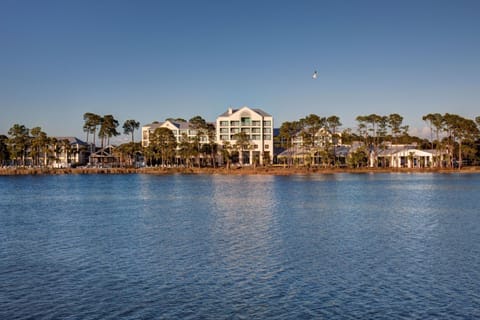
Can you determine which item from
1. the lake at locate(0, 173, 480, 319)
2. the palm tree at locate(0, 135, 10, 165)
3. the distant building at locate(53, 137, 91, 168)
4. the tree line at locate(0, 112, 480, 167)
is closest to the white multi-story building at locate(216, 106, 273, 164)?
the tree line at locate(0, 112, 480, 167)

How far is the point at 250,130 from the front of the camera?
456ft

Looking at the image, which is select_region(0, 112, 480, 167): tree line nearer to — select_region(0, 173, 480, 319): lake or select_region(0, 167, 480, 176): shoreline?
select_region(0, 167, 480, 176): shoreline

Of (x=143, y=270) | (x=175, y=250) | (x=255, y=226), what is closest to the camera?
(x=143, y=270)

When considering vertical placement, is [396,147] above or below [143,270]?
above

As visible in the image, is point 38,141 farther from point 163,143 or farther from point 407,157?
point 407,157

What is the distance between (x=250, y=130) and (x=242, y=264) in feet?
393

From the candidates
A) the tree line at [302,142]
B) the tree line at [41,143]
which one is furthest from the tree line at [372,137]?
the tree line at [41,143]

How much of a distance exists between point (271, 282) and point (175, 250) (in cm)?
701

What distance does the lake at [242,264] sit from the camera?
14820 millimetres

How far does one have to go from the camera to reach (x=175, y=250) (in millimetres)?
23156

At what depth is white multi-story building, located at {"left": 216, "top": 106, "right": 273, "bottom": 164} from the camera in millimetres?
138250

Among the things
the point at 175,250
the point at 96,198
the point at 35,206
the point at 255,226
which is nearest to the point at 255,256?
the point at 175,250

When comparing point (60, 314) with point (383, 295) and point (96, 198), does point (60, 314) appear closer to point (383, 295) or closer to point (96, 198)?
point (383, 295)

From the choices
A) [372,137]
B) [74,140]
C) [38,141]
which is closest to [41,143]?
[38,141]
